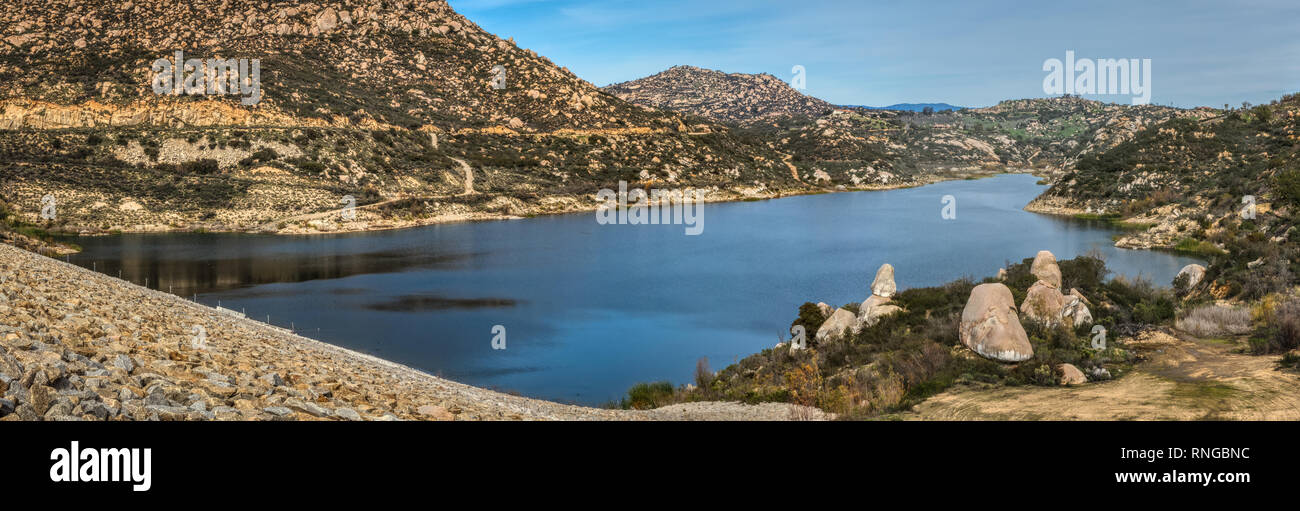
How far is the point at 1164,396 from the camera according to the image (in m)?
10.7

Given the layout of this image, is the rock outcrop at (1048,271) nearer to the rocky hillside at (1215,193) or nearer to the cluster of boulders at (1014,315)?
the cluster of boulders at (1014,315)

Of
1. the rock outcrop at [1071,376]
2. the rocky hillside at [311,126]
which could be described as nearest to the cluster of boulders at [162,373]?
the rock outcrop at [1071,376]

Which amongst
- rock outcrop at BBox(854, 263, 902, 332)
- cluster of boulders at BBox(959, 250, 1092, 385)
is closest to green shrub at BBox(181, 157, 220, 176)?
rock outcrop at BBox(854, 263, 902, 332)

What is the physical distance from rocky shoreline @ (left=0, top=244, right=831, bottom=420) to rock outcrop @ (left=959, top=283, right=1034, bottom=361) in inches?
184

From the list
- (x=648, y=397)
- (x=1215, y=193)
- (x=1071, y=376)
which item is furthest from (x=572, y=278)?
(x=1215, y=193)

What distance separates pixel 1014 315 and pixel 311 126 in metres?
85.0

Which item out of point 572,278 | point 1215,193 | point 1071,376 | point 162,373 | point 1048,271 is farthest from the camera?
point 1215,193

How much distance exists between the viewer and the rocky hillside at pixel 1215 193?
21219 millimetres

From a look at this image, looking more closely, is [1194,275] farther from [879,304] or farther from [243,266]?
[243,266]

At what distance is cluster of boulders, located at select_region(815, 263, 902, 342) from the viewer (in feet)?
68.9

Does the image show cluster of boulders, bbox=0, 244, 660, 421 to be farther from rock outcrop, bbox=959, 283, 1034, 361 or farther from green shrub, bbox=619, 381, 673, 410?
rock outcrop, bbox=959, 283, 1034, 361
